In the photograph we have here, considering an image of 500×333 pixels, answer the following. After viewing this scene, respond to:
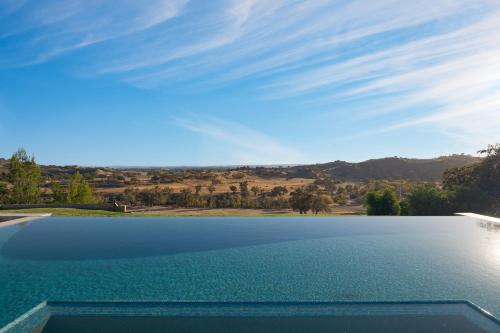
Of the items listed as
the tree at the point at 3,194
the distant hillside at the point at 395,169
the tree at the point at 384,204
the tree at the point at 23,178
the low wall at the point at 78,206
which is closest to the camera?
the tree at the point at 384,204

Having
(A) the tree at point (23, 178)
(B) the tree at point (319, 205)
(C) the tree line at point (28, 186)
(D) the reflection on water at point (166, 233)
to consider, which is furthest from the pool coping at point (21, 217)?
(B) the tree at point (319, 205)

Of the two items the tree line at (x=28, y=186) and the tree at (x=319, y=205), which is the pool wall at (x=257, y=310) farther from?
the tree line at (x=28, y=186)

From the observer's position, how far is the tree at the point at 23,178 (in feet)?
66.3

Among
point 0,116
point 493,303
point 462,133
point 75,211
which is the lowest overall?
point 493,303

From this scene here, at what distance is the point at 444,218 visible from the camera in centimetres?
1399

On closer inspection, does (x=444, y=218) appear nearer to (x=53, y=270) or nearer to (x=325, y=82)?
(x=325, y=82)

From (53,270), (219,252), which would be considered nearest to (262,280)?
(219,252)

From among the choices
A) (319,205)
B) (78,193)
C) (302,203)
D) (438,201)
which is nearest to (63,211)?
(78,193)

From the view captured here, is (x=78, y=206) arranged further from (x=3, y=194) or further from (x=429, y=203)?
(x=429, y=203)

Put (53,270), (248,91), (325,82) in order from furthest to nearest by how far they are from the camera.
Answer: (248,91)
(325,82)
(53,270)

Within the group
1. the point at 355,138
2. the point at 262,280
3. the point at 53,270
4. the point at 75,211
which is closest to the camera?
the point at 262,280

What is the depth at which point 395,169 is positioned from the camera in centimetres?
5912

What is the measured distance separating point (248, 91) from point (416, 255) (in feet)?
61.1

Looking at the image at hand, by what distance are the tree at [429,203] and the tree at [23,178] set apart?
1852 cm
